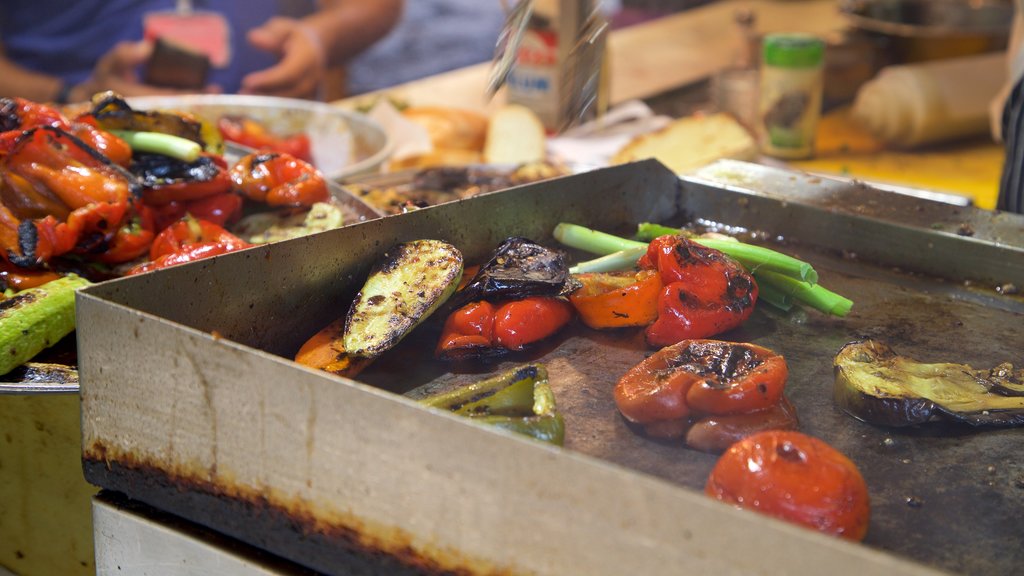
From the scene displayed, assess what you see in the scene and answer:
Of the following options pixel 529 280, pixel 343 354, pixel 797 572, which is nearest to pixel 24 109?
pixel 343 354

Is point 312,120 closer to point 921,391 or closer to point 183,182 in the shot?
point 183,182

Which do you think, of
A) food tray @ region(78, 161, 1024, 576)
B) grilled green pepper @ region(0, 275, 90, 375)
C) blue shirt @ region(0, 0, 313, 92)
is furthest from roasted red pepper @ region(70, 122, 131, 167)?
blue shirt @ region(0, 0, 313, 92)

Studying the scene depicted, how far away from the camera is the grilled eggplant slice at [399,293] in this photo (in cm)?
167

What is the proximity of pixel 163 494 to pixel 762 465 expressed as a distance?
894 mm

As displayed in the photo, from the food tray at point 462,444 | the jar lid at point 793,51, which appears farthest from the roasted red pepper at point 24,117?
the jar lid at point 793,51

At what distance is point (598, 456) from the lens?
1480 millimetres

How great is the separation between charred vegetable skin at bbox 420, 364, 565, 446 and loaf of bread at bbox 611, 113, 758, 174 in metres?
2.31

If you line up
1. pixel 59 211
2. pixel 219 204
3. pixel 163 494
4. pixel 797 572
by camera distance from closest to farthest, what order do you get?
1. pixel 797 572
2. pixel 163 494
3. pixel 59 211
4. pixel 219 204

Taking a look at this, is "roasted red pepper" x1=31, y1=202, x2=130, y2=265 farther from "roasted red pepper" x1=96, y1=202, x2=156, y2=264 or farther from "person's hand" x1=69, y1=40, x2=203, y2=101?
"person's hand" x1=69, y1=40, x2=203, y2=101

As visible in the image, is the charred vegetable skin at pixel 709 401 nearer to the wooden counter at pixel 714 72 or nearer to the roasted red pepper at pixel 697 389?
the roasted red pepper at pixel 697 389

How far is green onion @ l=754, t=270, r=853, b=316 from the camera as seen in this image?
194 cm

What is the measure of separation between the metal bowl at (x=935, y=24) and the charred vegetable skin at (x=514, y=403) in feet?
13.4

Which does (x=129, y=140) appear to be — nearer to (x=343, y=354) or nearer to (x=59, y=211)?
(x=59, y=211)

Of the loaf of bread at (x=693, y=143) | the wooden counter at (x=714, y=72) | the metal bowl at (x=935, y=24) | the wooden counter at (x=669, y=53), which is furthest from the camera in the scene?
the wooden counter at (x=669, y=53)
